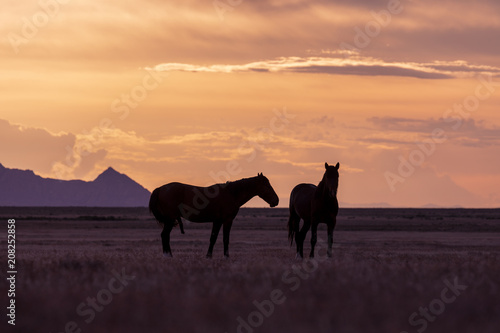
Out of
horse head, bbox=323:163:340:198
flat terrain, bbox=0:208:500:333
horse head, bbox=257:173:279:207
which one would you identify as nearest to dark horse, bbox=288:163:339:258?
horse head, bbox=323:163:340:198

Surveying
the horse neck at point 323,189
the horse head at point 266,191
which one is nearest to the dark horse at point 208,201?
the horse head at point 266,191

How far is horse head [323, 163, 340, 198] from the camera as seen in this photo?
72.0 feet

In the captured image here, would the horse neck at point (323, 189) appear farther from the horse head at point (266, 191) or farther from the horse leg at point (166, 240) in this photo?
the horse leg at point (166, 240)

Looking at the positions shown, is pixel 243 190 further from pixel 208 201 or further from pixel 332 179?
pixel 332 179

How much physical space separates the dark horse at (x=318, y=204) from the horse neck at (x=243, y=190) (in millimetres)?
1691

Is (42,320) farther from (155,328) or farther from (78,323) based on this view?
(155,328)

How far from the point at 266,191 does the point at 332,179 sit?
2.26 meters

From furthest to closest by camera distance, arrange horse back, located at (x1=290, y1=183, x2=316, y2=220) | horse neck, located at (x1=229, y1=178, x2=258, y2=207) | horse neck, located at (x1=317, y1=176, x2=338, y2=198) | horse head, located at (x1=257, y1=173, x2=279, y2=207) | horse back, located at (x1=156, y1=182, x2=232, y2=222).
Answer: horse back, located at (x1=290, y1=183, x2=316, y2=220)
horse head, located at (x1=257, y1=173, x2=279, y2=207)
horse neck, located at (x1=229, y1=178, x2=258, y2=207)
horse back, located at (x1=156, y1=182, x2=232, y2=222)
horse neck, located at (x1=317, y1=176, x2=338, y2=198)

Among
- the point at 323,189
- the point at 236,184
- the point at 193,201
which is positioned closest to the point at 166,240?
the point at 193,201

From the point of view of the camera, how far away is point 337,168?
2227 centimetres

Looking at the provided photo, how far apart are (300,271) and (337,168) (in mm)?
6602

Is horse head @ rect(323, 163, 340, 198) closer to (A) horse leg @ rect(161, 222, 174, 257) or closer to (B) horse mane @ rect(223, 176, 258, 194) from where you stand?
(B) horse mane @ rect(223, 176, 258, 194)

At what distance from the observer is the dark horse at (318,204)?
72.6ft

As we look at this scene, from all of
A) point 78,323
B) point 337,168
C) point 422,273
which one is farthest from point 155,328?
point 337,168
